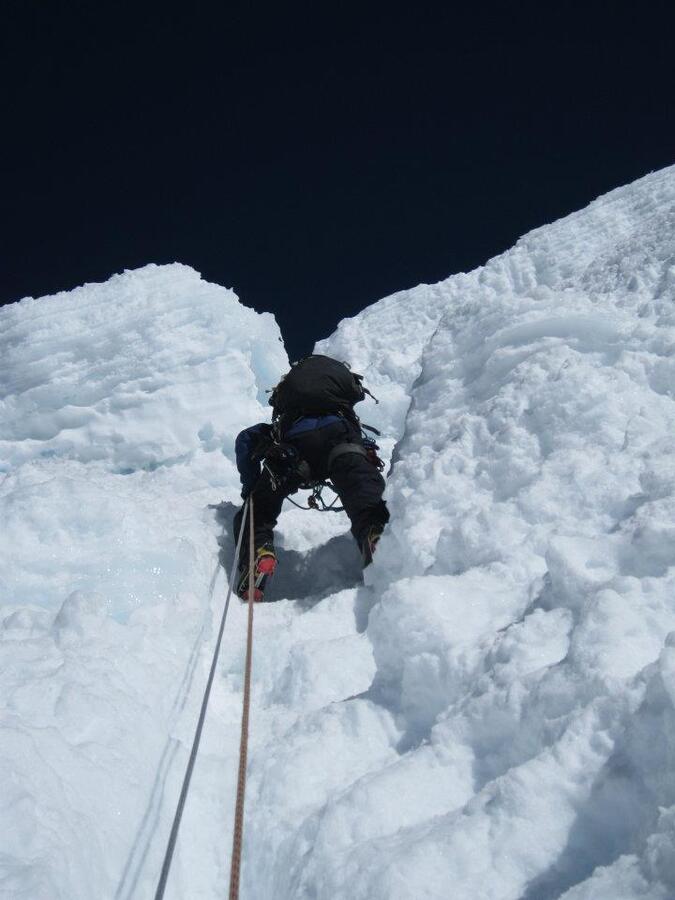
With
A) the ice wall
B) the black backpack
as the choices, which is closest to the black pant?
the black backpack

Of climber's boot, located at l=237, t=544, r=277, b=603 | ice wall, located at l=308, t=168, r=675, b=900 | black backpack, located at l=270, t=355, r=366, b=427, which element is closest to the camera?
ice wall, located at l=308, t=168, r=675, b=900

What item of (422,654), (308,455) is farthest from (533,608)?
(308,455)

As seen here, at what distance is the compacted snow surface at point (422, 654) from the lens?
5.02 ft

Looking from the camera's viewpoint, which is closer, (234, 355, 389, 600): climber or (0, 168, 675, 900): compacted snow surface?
(0, 168, 675, 900): compacted snow surface

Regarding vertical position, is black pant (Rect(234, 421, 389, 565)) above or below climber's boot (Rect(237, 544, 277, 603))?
above

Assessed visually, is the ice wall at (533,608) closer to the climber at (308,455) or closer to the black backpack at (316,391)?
the climber at (308,455)

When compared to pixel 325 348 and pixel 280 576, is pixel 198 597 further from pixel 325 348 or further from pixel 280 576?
pixel 325 348

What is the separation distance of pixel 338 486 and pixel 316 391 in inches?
32.0

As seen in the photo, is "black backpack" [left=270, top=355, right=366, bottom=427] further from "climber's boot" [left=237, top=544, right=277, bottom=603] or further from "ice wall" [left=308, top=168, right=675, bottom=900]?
"climber's boot" [left=237, top=544, right=277, bottom=603]

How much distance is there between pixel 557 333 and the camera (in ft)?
12.4

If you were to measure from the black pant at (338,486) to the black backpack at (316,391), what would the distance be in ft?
0.67

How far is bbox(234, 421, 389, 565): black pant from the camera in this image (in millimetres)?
3986

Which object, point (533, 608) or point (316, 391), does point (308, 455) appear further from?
point (533, 608)

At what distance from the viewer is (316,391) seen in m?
4.77
